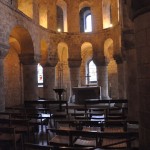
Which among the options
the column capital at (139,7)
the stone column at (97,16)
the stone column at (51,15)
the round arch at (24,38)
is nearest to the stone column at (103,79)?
the stone column at (97,16)

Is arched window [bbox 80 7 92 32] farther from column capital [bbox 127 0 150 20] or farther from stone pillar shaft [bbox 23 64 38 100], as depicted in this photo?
column capital [bbox 127 0 150 20]

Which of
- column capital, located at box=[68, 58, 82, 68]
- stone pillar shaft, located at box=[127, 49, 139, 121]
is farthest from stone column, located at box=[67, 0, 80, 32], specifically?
stone pillar shaft, located at box=[127, 49, 139, 121]

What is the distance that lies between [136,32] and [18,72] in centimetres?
1456

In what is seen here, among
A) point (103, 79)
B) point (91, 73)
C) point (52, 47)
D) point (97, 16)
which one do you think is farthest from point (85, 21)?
point (103, 79)

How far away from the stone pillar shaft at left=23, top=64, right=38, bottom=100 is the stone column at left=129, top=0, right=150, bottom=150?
11.4 meters

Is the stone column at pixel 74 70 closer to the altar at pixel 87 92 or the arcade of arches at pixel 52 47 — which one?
the arcade of arches at pixel 52 47

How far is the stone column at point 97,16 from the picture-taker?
19.5 metres

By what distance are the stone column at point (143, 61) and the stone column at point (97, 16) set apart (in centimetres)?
1545

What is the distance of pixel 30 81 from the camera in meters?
15.1

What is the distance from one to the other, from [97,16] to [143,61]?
16.0 m

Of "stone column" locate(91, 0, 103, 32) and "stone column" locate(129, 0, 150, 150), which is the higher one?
"stone column" locate(91, 0, 103, 32)

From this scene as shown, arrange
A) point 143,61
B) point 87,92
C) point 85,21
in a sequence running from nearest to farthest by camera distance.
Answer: point 143,61 → point 87,92 → point 85,21

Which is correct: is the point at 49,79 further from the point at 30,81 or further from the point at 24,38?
the point at 24,38

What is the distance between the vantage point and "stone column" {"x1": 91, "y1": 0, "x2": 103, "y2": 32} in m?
19.5
